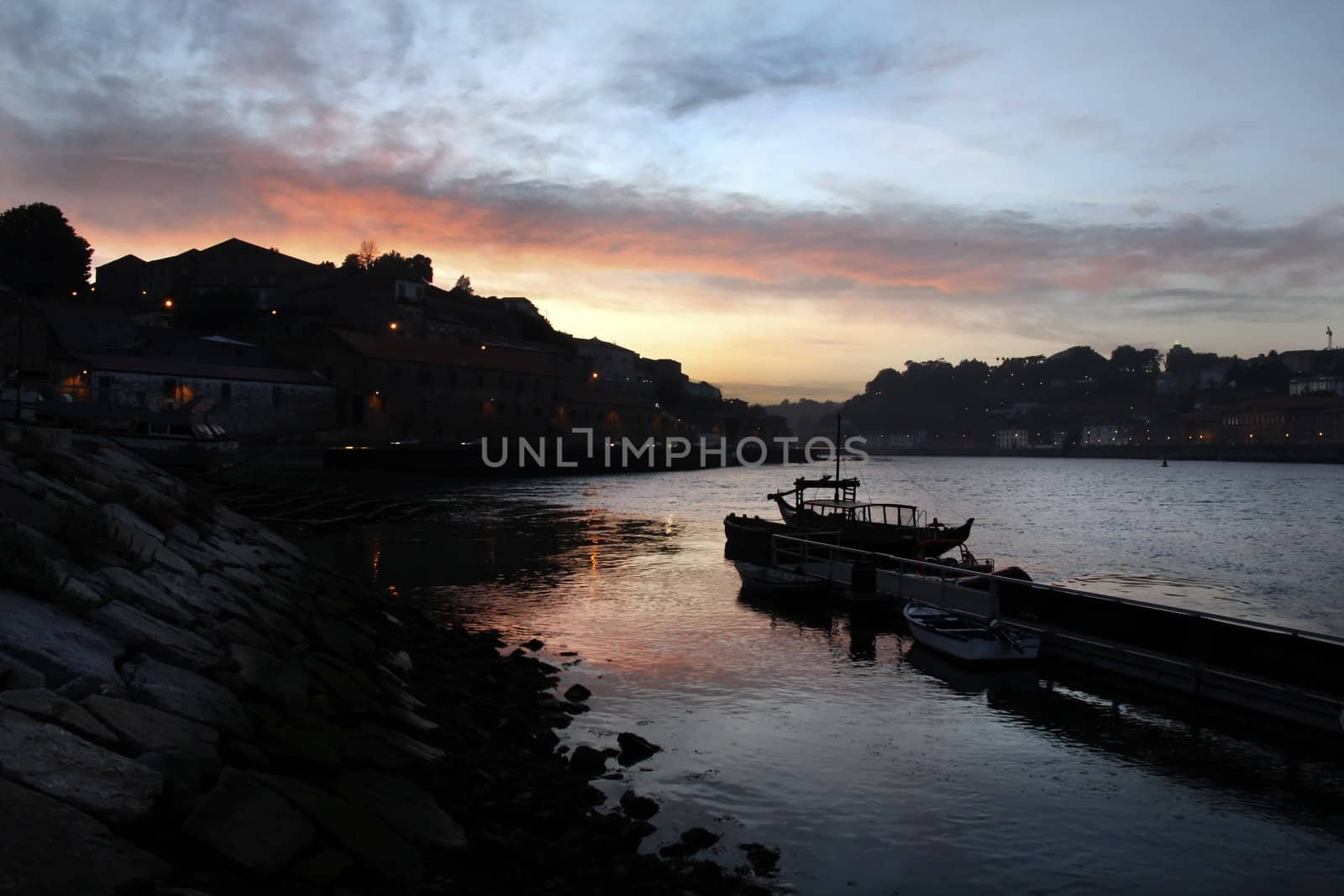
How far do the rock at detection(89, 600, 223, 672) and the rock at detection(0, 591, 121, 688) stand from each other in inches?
11.5

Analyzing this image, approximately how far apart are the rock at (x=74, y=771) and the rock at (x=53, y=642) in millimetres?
1063

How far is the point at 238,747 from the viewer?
6996 millimetres

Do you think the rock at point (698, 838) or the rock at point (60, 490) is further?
the rock at point (60, 490)

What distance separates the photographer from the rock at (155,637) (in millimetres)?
8016

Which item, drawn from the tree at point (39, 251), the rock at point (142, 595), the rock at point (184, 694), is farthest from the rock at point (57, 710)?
the tree at point (39, 251)

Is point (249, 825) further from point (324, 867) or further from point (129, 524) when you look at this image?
point (129, 524)

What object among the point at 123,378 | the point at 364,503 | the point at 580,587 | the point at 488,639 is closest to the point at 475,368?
the point at 123,378

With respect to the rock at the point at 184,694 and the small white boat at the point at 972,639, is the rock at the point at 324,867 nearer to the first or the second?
the rock at the point at 184,694

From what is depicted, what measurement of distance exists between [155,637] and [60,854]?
3795mm

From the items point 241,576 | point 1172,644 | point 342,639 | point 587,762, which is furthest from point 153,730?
point 1172,644

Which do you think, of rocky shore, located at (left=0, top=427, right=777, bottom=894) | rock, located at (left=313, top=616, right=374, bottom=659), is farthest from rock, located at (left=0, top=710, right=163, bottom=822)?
rock, located at (left=313, top=616, right=374, bottom=659)

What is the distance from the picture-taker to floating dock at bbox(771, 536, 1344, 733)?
14.6 m

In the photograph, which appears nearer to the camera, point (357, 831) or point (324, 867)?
point (324, 867)

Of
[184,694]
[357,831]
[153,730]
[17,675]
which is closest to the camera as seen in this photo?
[17,675]
